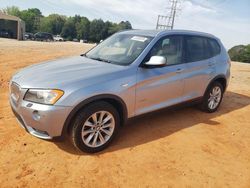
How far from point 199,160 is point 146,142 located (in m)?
0.91

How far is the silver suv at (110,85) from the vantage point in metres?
3.54

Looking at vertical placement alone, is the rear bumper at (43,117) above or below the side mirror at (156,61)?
below

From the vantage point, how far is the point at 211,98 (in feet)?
20.2

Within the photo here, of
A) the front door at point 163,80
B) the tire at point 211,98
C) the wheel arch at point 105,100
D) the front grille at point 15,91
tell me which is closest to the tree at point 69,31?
the tire at point 211,98

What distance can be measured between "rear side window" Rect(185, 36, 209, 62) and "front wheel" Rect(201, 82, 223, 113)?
776 millimetres

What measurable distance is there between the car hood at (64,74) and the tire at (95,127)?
0.41m

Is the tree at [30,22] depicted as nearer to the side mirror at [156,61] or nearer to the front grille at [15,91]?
the front grille at [15,91]

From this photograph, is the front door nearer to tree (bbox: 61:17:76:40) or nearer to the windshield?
the windshield

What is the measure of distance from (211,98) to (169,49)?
1.95 metres

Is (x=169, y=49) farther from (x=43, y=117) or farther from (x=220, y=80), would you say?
(x=43, y=117)

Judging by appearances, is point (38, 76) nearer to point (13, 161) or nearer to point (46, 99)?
point (46, 99)

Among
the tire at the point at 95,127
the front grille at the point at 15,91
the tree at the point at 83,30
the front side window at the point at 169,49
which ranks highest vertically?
the tree at the point at 83,30

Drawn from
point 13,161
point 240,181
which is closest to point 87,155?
point 13,161

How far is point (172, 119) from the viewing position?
5641 millimetres
